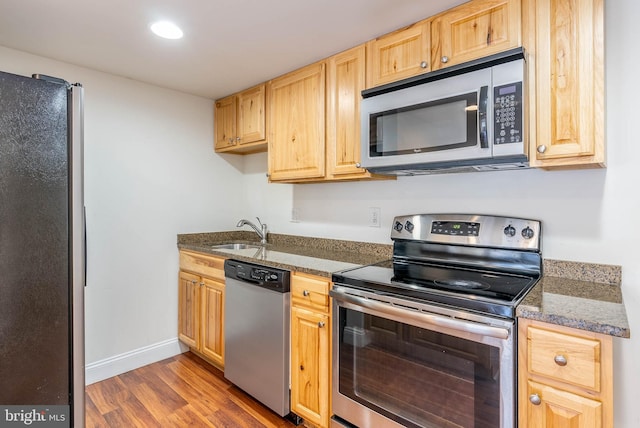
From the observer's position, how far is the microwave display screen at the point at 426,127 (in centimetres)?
150

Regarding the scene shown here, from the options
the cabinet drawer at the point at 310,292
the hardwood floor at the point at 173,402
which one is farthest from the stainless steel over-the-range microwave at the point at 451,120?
the hardwood floor at the point at 173,402

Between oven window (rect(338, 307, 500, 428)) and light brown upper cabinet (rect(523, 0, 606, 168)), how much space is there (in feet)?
2.62

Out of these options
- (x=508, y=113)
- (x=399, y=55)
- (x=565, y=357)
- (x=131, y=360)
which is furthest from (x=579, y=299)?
(x=131, y=360)

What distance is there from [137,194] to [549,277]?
2.64 m

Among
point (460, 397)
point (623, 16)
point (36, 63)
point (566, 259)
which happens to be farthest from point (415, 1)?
point (36, 63)

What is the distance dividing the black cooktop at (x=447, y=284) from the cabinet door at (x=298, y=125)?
79 cm

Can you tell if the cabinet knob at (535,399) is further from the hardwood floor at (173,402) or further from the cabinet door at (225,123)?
the cabinet door at (225,123)

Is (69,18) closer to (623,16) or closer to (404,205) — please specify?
(404,205)

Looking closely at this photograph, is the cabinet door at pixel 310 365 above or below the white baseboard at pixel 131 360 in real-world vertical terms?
above

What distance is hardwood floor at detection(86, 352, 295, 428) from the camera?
1.93 m

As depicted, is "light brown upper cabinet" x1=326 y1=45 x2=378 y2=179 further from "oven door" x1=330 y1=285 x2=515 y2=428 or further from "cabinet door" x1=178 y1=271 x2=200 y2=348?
"cabinet door" x1=178 y1=271 x2=200 y2=348

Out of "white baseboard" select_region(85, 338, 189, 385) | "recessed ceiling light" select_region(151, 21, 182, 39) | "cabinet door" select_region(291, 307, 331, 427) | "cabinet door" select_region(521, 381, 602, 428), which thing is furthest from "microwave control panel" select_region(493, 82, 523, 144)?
"white baseboard" select_region(85, 338, 189, 385)

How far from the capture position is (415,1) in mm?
1564

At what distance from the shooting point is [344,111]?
2.05m
